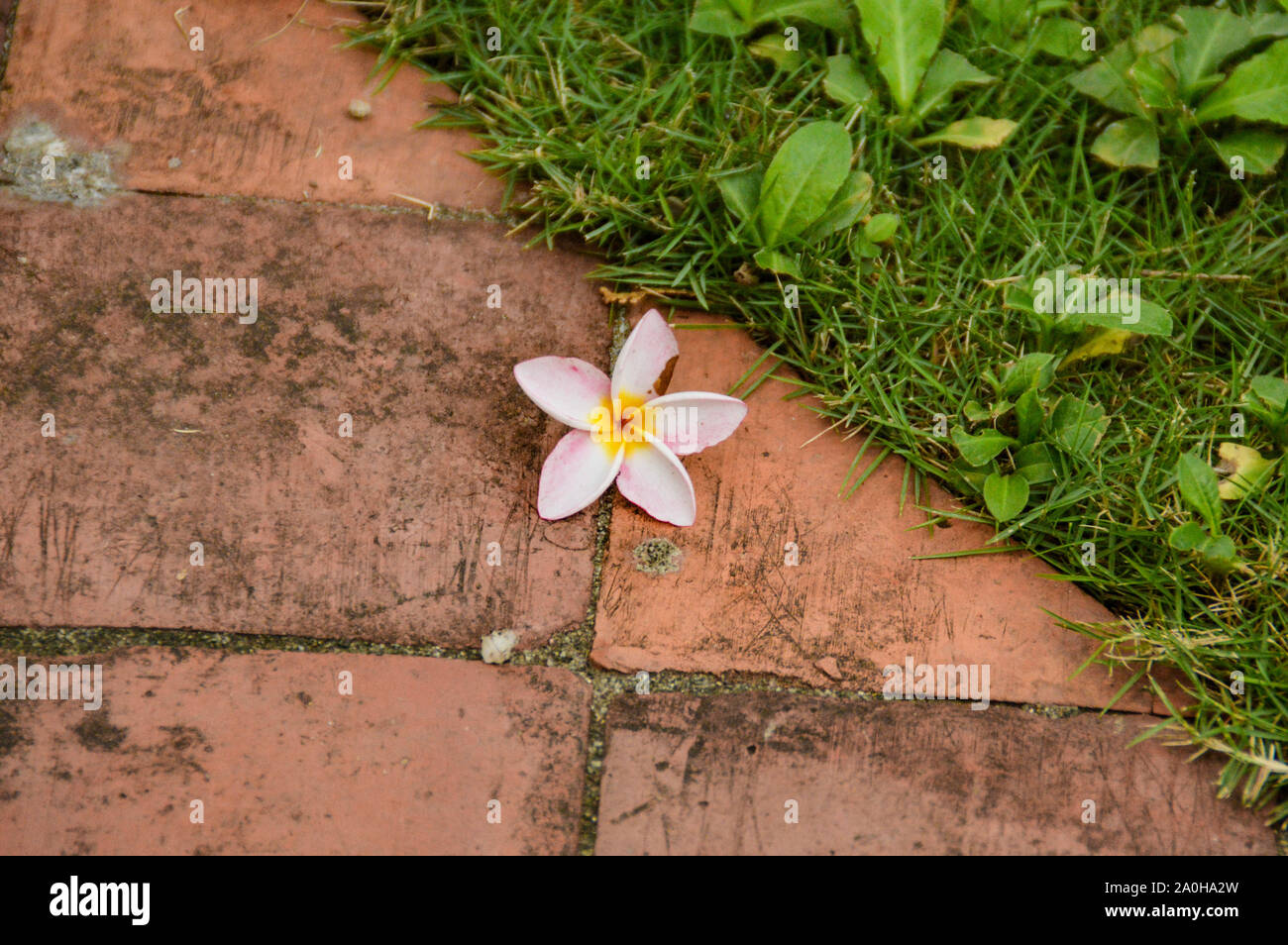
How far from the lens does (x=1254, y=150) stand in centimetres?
184

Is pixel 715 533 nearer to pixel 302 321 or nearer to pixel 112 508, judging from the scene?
pixel 302 321

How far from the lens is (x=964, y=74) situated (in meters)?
1.84

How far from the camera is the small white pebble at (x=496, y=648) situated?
154 cm

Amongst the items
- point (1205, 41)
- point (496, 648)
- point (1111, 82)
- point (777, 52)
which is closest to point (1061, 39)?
point (1111, 82)

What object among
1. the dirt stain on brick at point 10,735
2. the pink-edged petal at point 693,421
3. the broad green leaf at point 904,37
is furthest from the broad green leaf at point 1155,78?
the dirt stain on brick at point 10,735

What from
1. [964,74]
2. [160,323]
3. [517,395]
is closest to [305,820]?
[517,395]

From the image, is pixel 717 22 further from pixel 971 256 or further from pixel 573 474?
pixel 573 474

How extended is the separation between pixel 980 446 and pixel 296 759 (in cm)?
121

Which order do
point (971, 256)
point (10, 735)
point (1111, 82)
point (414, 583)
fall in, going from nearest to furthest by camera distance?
point (10, 735)
point (414, 583)
point (971, 256)
point (1111, 82)

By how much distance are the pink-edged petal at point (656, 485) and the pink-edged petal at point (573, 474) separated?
0.02 meters

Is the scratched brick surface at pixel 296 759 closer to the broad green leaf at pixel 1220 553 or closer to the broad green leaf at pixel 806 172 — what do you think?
the broad green leaf at pixel 806 172

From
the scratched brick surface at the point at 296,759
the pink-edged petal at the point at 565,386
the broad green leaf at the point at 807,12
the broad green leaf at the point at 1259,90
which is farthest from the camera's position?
the broad green leaf at the point at 807,12

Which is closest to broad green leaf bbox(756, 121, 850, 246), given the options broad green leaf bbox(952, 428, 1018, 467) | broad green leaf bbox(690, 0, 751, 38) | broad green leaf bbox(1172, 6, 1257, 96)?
broad green leaf bbox(690, 0, 751, 38)

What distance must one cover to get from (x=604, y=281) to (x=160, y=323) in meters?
0.79
